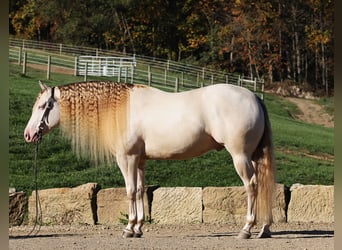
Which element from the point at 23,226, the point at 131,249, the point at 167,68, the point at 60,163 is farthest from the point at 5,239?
the point at 167,68

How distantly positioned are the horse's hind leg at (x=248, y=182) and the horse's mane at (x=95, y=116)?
1316 millimetres

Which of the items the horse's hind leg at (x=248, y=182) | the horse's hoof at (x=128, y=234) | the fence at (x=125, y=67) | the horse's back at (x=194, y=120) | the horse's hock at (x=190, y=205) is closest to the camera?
the horse's back at (x=194, y=120)

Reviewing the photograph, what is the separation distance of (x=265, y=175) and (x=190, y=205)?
2086 mm

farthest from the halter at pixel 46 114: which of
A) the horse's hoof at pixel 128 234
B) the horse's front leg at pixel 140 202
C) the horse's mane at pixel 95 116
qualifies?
the horse's hoof at pixel 128 234

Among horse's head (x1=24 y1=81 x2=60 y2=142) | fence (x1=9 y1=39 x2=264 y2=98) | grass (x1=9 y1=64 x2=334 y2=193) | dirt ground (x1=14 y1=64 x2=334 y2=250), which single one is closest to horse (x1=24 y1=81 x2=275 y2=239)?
horse's head (x1=24 y1=81 x2=60 y2=142)

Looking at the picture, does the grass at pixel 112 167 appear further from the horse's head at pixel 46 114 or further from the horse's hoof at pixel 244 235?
the horse's hoof at pixel 244 235

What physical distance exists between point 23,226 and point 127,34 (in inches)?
1654

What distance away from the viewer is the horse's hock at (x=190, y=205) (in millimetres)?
10055

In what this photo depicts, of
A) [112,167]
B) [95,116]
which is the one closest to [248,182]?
[95,116]

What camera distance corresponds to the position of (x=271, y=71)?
1938 inches

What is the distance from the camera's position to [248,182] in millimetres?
8164

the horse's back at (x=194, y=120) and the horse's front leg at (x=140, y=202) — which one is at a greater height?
the horse's back at (x=194, y=120)

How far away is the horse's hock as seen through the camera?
33.0ft

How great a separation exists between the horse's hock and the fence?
79.4 feet
